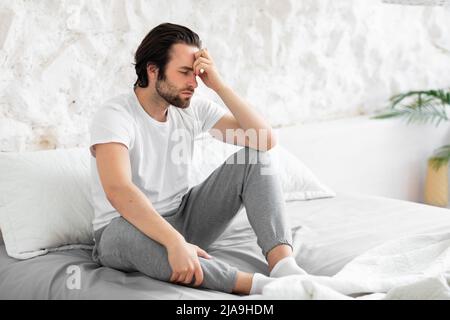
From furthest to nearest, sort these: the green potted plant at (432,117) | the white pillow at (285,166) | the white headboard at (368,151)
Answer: the green potted plant at (432,117) → the white headboard at (368,151) → the white pillow at (285,166)

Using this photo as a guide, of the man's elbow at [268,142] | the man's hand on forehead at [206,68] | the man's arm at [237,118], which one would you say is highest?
the man's hand on forehead at [206,68]

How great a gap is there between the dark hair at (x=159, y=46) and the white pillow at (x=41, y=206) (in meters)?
0.39

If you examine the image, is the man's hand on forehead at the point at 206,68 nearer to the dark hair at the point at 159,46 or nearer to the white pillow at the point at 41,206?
the dark hair at the point at 159,46

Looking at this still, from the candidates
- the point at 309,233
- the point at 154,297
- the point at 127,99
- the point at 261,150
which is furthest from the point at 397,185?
the point at 154,297

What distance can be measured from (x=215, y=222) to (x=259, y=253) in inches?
6.3

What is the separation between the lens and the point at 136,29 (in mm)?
2697

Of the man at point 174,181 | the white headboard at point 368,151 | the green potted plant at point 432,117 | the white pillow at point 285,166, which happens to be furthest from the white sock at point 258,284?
the green potted plant at point 432,117

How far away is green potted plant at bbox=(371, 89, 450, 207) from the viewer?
3.61 meters

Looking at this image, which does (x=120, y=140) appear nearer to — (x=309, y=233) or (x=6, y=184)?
(x=6, y=184)

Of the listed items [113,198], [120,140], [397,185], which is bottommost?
[397,185]

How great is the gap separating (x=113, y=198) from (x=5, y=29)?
0.81 m

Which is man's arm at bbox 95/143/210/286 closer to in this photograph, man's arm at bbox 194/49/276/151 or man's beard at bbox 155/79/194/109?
man's beard at bbox 155/79/194/109

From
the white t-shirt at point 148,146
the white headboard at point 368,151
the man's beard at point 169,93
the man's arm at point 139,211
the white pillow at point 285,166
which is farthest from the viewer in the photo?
the white headboard at point 368,151

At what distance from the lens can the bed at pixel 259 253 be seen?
178cm
